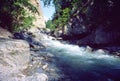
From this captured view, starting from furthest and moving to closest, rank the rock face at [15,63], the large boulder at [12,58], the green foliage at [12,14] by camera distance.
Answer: the green foliage at [12,14]
the large boulder at [12,58]
the rock face at [15,63]

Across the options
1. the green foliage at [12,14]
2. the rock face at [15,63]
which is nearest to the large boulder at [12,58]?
the rock face at [15,63]

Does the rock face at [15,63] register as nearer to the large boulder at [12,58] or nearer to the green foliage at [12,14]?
the large boulder at [12,58]

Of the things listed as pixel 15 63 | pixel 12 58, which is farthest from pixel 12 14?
pixel 15 63

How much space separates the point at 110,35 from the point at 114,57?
3787 millimetres

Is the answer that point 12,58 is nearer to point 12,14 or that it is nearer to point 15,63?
point 15,63

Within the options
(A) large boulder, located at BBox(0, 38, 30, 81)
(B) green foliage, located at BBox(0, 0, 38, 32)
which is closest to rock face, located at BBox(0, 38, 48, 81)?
(A) large boulder, located at BBox(0, 38, 30, 81)

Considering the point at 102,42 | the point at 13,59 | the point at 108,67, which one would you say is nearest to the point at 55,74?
the point at 13,59

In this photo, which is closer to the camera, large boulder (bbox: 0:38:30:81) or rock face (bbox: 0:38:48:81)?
rock face (bbox: 0:38:48:81)

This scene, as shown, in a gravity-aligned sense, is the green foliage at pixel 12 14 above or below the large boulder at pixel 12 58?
above

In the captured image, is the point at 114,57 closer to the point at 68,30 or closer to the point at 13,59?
the point at 13,59

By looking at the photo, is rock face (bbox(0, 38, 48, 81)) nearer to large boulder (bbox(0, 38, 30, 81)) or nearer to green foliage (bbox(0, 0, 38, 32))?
large boulder (bbox(0, 38, 30, 81))

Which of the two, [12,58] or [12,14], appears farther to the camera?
[12,14]

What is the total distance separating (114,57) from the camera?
14.5 meters

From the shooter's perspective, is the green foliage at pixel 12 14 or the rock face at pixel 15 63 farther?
the green foliage at pixel 12 14
